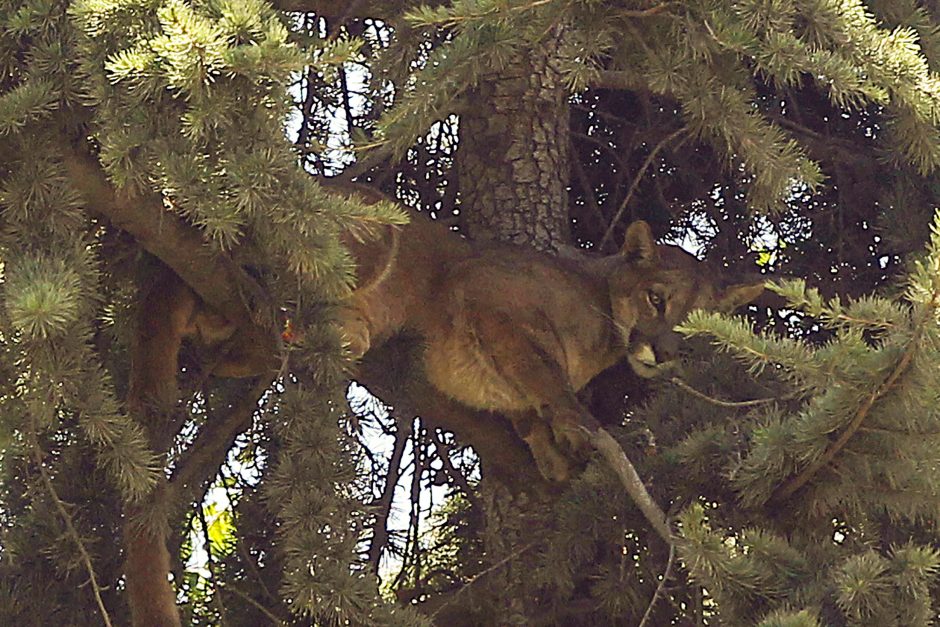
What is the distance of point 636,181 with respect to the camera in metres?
3.69

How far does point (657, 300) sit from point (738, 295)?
0.85 ft

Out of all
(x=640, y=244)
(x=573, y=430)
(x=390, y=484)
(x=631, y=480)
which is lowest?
(x=631, y=480)

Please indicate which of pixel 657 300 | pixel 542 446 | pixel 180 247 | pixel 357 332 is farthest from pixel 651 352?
pixel 180 247

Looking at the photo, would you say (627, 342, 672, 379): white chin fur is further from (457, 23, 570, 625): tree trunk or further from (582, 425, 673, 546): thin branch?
(582, 425, 673, 546): thin branch

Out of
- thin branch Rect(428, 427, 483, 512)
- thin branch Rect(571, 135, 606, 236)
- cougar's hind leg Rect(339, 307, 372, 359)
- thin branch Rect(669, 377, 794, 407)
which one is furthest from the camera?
thin branch Rect(571, 135, 606, 236)

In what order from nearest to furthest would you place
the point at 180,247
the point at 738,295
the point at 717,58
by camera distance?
1. the point at 180,247
2. the point at 717,58
3. the point at 738,295

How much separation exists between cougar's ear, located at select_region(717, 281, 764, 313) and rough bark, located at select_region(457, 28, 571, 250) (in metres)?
0.45

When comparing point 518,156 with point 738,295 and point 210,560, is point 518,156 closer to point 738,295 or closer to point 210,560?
point 738,295

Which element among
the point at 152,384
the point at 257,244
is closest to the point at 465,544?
the point at 152,384

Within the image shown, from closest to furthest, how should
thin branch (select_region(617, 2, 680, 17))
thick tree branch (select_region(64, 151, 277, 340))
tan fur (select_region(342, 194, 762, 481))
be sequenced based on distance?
thick tree branch (select_region(64, 151, 277, 340)) → thin branch (select_region(617, 2, 680, 17)) → tan fur (select_region(342, 194, 762, 481))

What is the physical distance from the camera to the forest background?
7.33 ft

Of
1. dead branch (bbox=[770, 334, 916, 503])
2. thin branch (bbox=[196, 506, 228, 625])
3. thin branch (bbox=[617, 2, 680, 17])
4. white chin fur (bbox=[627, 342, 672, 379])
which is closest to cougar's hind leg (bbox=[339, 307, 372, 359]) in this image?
thin branch (bbox=[196, 506, 228, 625])

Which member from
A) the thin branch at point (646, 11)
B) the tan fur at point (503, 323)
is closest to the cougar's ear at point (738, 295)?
the tan fur at point (503, 323)

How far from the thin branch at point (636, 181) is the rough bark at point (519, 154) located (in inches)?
7.0
